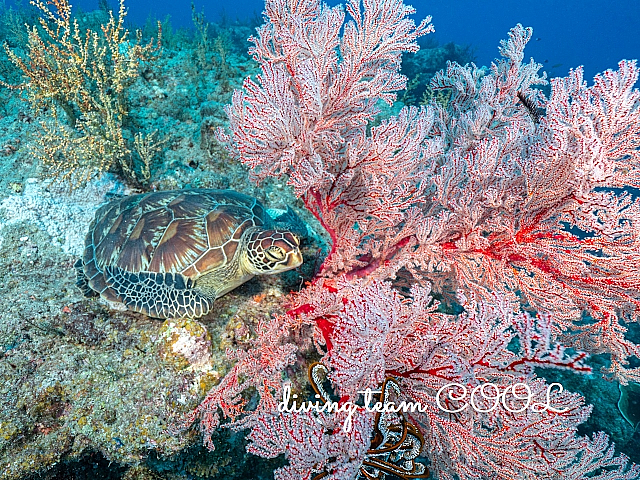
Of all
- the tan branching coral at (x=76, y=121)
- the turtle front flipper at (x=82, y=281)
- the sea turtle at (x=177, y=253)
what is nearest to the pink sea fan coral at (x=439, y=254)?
the sea turtle at (x=177, y=253)

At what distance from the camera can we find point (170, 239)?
7.19 ft

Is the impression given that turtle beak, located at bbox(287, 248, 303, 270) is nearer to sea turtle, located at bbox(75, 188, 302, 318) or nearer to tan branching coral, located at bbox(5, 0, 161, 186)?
sea turtle, located at bbox(75, 188, 302, 318)

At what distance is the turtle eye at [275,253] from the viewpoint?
6.36 feet

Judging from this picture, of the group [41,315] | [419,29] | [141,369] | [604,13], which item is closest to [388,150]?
[419,29]

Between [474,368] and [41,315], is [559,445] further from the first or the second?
[41,315]

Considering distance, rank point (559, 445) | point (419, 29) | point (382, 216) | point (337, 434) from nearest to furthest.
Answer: point (337, 434)
point (559, 445)
point (419, 29)
point (382, 216)

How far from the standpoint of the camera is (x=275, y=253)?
1.95m

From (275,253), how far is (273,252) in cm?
1

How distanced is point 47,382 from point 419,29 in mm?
2721

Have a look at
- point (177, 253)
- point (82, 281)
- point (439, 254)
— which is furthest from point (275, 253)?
point (82, 281)

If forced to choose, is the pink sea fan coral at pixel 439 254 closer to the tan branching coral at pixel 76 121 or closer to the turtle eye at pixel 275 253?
the turtle eye at pixel 275 253

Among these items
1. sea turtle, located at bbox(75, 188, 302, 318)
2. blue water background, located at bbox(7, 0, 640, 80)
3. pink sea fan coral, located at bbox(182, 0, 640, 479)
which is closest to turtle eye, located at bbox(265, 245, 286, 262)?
sea turtle, located at bbox(75, 188, 302, 318)

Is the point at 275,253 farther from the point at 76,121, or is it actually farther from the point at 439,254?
the point at 76,121

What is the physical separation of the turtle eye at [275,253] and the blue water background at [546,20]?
180 ft
